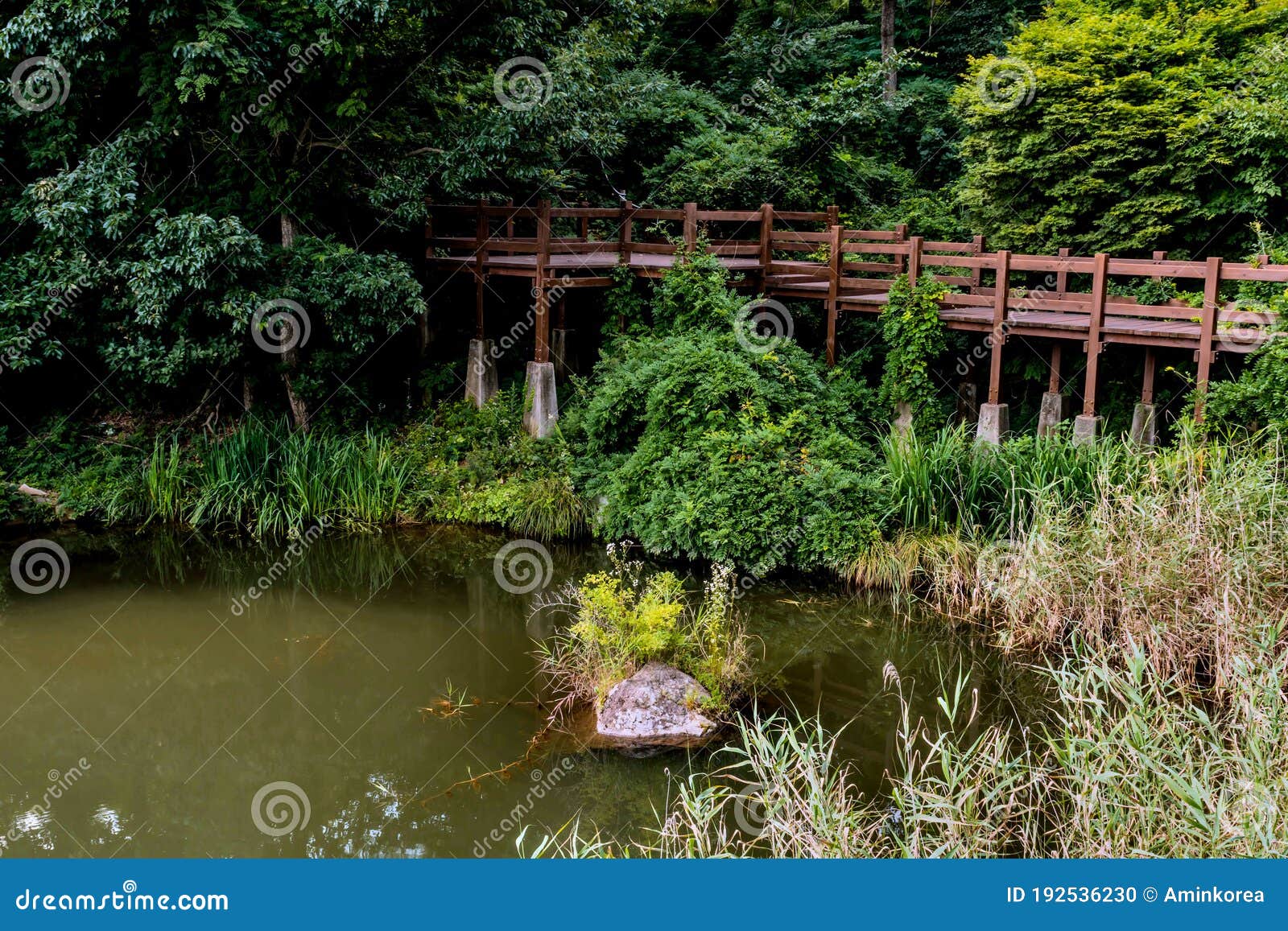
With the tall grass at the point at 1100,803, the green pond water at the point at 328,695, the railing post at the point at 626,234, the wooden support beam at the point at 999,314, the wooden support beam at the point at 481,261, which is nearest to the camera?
the tall grass at the point at 1100,803

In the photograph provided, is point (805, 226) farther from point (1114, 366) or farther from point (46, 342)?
point (46, 342)

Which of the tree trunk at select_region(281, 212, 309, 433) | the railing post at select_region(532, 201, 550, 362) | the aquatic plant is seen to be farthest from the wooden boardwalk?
the aquatic plant

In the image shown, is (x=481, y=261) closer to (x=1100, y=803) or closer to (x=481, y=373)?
(x=481, y=373)

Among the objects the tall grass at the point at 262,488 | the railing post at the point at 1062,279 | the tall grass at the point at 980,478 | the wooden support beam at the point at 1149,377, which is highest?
the railing post at the point at 1062,279

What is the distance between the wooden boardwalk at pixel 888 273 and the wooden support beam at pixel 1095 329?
0.02 meters

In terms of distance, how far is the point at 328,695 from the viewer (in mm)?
9148

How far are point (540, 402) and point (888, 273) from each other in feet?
14.2

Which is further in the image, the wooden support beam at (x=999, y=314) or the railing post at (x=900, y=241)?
the railing post at (x=900, y=241)

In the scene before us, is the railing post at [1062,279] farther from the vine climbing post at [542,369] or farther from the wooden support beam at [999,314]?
the vine climbing post at [542,369]

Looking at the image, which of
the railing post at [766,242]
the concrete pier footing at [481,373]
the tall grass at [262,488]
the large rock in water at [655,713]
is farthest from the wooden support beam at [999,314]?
the tall grass at [262,488]

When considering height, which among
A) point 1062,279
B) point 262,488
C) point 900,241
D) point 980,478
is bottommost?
point 262,488

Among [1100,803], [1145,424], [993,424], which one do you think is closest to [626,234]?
[993,424]

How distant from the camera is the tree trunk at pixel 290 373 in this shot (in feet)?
44.8

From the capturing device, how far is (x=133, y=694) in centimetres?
923
